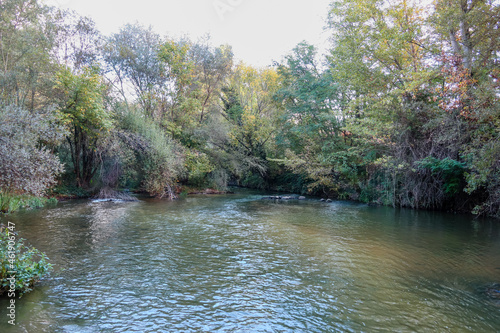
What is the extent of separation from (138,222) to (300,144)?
20.5 metres

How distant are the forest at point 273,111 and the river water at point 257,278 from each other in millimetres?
2988

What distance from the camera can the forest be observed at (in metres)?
12.0

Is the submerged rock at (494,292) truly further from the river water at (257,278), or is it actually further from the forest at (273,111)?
the forest at (273,111)

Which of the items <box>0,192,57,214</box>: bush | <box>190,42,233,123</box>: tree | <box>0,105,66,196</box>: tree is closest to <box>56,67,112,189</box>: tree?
<box>0,192,57,214</box>: bush

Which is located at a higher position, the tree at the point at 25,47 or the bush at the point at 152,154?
the tree at the point at 25,47

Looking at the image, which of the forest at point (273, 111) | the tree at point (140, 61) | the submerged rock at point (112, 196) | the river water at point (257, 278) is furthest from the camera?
the tree at point (140, 61)

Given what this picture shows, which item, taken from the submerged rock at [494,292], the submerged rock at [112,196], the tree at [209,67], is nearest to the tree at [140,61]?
the tree at [209,67]

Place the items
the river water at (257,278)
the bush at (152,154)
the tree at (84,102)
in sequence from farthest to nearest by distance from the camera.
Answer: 1. the bush at (152,154)
2. the tree at (84,102)
3. the river water at (257,278)

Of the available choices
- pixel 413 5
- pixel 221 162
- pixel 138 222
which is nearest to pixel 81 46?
pixel 221 162

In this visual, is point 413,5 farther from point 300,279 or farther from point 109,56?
point 109,56

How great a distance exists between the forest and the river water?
299cm

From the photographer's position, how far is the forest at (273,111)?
1198 centimetres

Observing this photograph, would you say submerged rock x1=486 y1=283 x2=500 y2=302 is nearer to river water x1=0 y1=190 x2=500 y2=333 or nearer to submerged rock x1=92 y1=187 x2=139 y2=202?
river water x1=0 y1=190 x2=500 y2=333

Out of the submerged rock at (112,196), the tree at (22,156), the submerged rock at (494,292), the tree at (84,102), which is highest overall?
the tree at (84,102)
